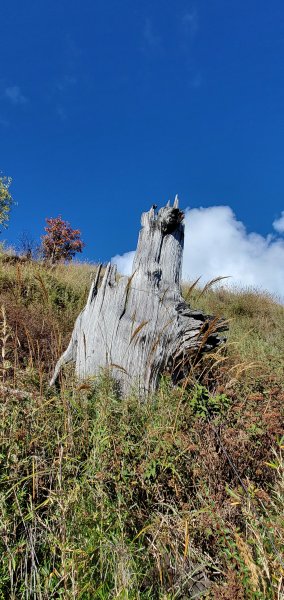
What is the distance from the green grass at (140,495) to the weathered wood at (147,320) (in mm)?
732

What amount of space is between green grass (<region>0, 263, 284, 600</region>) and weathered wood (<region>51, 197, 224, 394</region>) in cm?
73

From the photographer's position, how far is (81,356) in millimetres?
4328

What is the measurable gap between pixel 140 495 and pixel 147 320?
206 cm

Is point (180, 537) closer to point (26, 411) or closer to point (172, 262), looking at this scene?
point (26, 411)

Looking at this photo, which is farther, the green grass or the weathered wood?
the weathered wood

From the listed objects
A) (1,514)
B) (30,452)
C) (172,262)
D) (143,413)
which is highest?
(172,262)

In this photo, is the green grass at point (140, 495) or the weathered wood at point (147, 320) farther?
the weathered wood at point (147, 320)

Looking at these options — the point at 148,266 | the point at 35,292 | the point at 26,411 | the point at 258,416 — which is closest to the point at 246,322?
the point at 35,292

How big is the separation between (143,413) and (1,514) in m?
1.24

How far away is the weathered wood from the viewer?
13.4ft

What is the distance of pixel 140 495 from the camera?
247 cm

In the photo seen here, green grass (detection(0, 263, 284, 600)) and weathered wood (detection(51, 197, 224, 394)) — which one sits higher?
weathered wood (detection(51, 197, 224, 394))

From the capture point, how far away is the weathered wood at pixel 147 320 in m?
4.07

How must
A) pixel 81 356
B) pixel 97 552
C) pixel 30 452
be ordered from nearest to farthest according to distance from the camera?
pixel 97 552, pixel 30 452, pixel 81 356
